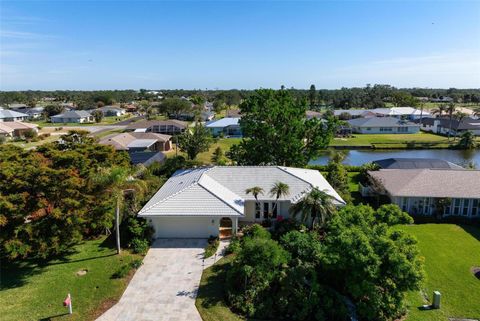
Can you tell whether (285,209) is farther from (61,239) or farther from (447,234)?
(61,239)

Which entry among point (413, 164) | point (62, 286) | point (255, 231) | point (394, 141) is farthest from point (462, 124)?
point (62, 286)

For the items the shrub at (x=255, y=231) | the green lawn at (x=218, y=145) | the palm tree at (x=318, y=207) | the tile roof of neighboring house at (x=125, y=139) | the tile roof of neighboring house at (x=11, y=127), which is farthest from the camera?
the tile roof of neighboring house at (x=11, y=127)

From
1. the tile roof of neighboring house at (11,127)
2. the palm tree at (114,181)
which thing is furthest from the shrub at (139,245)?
the tile roof of neighboring house at (11,127)

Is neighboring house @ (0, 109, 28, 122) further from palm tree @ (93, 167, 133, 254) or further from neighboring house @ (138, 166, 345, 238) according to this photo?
palm tree @ (93, 167, 133, 254)

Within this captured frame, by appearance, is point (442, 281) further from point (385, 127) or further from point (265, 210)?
point (385, 127)

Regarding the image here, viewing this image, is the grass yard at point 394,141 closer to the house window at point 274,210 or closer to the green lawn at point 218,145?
the green lawn at point 218,145
